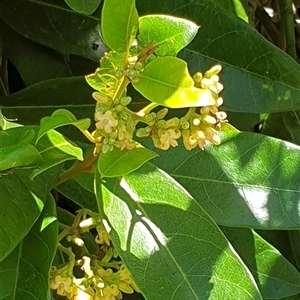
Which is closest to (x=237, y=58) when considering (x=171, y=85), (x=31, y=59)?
(x=31, y=59)

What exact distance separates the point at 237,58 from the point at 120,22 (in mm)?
402

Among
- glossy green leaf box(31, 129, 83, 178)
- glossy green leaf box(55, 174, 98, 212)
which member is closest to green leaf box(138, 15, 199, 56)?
glossy green leaf box(31, 129, 83, 178)

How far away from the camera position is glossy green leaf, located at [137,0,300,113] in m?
1.12

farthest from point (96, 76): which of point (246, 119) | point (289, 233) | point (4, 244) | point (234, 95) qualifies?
point (289, 233)

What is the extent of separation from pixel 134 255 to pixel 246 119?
0.52 m

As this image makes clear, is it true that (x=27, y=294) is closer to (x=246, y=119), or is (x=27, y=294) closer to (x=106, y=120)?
(x=106, y=120)

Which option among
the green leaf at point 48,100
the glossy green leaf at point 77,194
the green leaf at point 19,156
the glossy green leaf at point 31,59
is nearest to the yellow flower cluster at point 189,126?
the green leaf at point 19,156

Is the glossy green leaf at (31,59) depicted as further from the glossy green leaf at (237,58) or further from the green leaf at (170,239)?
the green leaf at (170,239)

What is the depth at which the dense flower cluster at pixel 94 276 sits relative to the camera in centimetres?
84

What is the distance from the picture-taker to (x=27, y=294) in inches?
32.7

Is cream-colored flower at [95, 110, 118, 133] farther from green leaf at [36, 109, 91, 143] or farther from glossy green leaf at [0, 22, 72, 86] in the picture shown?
glossy green leaf at [0, 22, 72, 86]

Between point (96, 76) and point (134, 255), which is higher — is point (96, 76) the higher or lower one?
the higher one

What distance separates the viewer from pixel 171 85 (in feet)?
2.34

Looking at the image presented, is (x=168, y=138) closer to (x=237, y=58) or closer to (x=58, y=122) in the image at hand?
(x=58, y=122)
